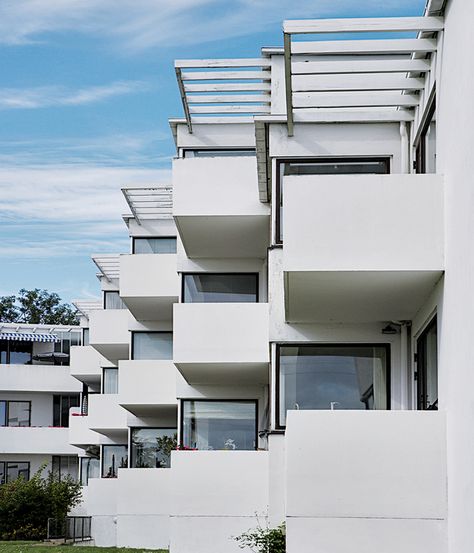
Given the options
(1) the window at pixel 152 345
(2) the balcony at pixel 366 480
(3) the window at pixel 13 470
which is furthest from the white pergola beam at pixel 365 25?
(3) the window at pixel 13 470

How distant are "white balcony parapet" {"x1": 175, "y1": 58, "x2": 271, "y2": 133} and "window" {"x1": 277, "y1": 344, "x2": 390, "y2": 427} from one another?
20.1 feet

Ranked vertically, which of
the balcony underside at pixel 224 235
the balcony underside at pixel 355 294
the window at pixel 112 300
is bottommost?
the balcony underside at pixel 355 294

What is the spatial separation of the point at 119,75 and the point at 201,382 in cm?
2232

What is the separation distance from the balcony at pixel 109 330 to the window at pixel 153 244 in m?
5.78

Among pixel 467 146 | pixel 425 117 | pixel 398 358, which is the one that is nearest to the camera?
pixel 467 146

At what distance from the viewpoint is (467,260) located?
1419 cm

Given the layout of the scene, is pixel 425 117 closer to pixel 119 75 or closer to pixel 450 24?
pixel 450 24

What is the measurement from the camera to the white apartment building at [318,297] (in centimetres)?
1559

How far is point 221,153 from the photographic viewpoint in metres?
28.9

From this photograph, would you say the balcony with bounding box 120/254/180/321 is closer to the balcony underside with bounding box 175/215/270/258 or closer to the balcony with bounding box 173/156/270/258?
the balcony underside with bounding box 175/215/270/258

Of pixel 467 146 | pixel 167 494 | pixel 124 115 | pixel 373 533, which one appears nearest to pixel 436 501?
pixel 373 533

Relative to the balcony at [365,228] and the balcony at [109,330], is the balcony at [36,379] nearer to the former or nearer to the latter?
the balcony at [109,330]

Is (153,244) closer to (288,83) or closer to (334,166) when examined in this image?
(334,166)

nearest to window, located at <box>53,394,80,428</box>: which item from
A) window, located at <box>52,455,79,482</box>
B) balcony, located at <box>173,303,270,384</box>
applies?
window, located at <box>52,455,79,482</box>
